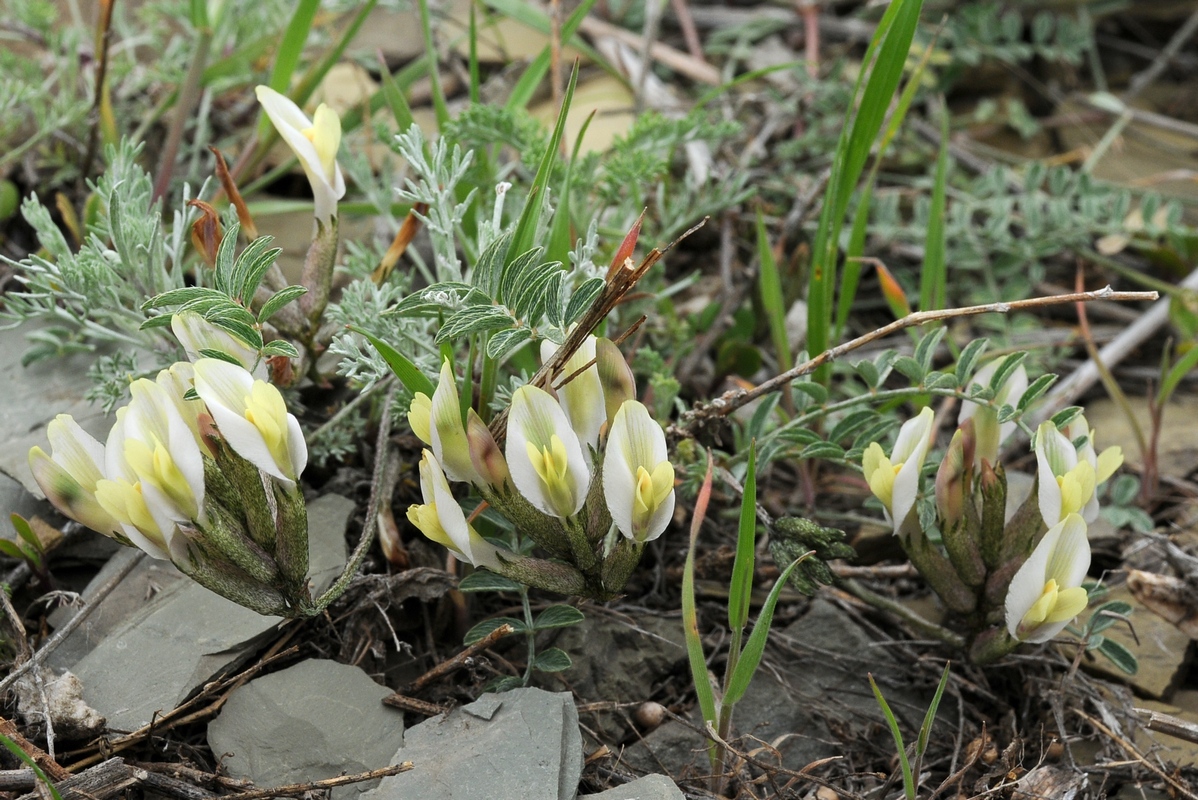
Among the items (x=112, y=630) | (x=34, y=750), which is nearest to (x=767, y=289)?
(x=112, y=630)

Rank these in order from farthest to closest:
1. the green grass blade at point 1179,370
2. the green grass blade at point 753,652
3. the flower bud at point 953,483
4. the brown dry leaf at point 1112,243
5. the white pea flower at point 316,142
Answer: the brown dry leaf at point 1112,243 → the green grass blade at point 1179,370 → the white pea flower at point 316,142 → the flower bud at point 953,483 → the green grass blade at point 753,652

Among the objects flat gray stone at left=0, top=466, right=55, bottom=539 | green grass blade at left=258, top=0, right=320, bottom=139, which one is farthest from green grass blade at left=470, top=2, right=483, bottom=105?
flat gray stone at left=0, top=466, right=55, bottom=539

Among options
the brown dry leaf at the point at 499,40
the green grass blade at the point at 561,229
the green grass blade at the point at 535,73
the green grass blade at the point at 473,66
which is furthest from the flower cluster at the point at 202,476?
the brown dry leaf at the point at 499,40

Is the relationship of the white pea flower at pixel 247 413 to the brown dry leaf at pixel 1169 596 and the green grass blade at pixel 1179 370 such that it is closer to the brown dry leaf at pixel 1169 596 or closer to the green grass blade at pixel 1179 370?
the brown dry leaf at pixel 1169 596

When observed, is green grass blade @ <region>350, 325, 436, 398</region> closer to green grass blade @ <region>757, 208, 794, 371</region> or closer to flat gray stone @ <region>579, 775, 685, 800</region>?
flat gray stone @ <region>579, 775, 685, 800</region>

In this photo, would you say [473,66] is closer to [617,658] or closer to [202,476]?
[202,476]

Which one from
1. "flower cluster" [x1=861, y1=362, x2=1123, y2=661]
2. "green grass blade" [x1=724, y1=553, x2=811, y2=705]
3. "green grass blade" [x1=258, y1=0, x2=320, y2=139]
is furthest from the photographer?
"green grass blade" [x1=258, y1=0, x2=320, y2=139]

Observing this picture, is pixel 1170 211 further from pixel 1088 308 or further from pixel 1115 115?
pixel 1115 115
